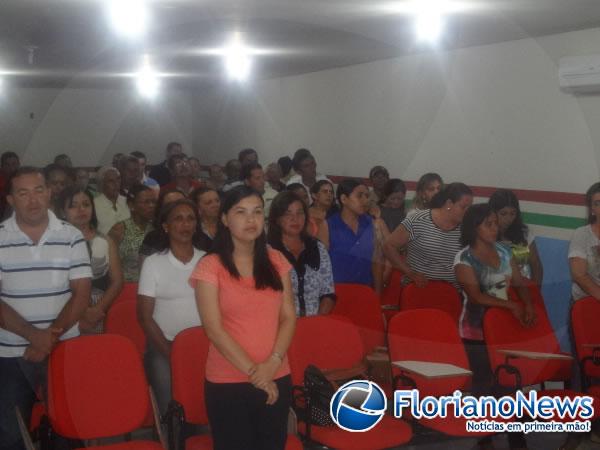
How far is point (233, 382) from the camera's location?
3123 millimetres

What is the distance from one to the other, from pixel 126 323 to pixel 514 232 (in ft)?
9.33

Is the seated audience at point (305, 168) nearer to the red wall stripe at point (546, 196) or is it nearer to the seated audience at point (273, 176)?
the seated audience at point (273, 176)

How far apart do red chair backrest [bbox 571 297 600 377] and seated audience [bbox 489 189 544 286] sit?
929 millimetres

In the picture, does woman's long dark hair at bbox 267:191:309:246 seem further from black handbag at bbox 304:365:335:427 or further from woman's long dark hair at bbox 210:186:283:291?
woman's long dark hair at bbox 210:186:283:291

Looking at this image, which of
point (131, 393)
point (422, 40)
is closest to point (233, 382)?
point (131, 393)

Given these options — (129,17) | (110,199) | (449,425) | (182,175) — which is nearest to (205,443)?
(449,425)

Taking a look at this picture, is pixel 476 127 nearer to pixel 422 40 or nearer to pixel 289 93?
pixel 422 40

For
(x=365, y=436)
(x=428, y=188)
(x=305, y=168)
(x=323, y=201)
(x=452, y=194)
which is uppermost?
(x=305, y=168)

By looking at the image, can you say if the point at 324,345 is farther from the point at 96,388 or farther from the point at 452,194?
the point at 452,194

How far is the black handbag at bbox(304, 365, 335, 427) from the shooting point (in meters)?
3.65

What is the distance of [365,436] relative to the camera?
11.8 ft

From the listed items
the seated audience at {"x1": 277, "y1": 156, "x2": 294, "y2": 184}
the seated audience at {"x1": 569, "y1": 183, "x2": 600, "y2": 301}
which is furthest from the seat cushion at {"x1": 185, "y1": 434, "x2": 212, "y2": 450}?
the seated audience at {"x1": 277, "y1": 156, "x2": 294, "y2": 184}

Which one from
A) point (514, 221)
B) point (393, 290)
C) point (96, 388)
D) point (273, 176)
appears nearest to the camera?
point (96, 388)

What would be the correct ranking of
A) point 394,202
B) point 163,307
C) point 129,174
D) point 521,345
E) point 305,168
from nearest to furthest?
point 163,307
point 521,345
point 129,174
point 394,202
point 305,168
